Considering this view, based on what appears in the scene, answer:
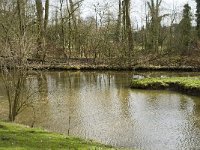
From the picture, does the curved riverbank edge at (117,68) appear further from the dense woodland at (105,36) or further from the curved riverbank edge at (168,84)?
the curved riverbank edge at (168,84)

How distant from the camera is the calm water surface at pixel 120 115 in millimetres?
15439

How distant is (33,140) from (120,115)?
767 centimetres

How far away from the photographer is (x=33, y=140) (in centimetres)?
1230

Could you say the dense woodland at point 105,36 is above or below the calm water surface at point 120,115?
above

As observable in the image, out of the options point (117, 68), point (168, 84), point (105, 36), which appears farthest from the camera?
point (105, 36)

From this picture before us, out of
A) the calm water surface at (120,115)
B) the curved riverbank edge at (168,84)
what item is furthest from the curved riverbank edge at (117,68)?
the calm water surface at (120,115)

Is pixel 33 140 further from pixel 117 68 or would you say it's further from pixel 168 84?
pixel 117 68

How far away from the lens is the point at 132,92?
88.3 feet

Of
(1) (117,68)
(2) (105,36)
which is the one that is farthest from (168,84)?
(2) (105,36)

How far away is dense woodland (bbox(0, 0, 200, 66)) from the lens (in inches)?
1754

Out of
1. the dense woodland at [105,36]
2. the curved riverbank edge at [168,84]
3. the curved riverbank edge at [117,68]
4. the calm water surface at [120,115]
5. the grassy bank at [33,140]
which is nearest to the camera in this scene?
the grassy bank at [33,140]

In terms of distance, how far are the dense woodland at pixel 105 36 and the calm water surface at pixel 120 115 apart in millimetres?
14475

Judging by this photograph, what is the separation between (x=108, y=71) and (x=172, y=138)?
25810mm

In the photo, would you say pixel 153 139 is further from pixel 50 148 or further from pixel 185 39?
pixel 185 39
